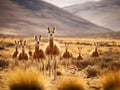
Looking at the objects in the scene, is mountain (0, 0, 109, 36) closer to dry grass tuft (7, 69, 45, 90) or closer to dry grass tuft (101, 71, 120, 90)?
dry grass tuft (7, 69, 45, 90)

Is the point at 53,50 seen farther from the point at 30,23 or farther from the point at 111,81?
the point at 30,23

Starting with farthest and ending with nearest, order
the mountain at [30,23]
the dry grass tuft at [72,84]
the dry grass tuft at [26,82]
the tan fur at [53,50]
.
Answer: the mountain at [30,23], the tan fur at [53,50], the dry grass tuft at [72,84], the dry grass tuft at [26,82]

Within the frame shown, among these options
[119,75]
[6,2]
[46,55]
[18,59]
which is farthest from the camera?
[6,2]

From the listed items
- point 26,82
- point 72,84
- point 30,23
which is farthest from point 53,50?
point 30,23

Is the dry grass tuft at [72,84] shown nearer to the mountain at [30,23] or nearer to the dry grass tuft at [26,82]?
the dry grass tuft at [26,82]

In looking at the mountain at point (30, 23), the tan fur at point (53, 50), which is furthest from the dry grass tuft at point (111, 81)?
the mountain at point (30, 23)

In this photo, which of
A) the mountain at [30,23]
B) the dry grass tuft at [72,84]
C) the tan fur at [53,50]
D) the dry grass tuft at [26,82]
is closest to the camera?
the dry grass tuft at [26,82]

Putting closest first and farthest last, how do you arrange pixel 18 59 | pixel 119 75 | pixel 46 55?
→ pixel 119 75
pixel 46 55
pixel 18 59

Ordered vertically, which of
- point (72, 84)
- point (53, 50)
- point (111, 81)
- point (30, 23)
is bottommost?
point (72, 84)

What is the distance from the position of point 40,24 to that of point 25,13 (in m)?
18.3

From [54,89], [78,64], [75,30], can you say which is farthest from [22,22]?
[54,89]

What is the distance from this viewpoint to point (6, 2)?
19762 centimetres

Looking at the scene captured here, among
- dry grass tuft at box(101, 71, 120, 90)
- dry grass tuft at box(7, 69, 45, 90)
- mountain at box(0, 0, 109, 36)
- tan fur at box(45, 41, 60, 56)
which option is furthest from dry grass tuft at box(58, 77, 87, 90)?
mountain at box(0, 0, 109, 36)

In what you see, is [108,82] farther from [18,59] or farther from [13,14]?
[13,14]
